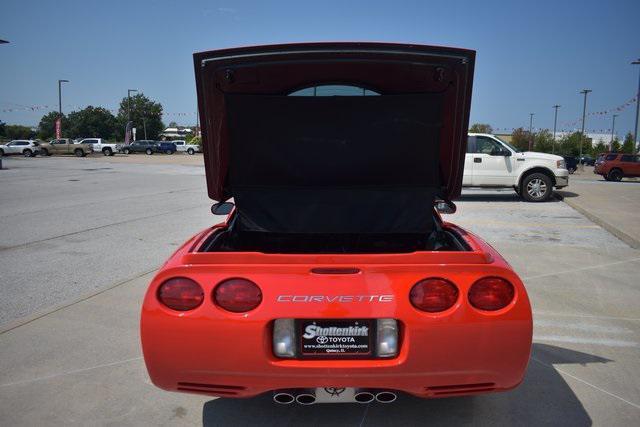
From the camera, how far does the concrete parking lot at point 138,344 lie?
2.81m

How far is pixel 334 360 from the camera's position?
230 centimetres

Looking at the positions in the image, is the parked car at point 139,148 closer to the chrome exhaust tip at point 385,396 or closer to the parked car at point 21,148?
the parked car at point 21,148

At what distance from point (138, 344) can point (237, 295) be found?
1.85 metres

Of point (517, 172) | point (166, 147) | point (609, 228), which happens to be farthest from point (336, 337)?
point (166, 147)

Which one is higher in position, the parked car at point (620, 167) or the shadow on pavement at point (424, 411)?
the parked car at point (620, 167)

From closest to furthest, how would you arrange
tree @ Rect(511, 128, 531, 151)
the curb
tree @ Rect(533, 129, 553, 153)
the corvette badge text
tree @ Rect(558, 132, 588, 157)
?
the corvette badge text, the curb, tree @ Rect(558, 132, 588, 157), tree @ Rect(533, 129, 553, 153), tree @ Rect(511, 128, 531, 151)

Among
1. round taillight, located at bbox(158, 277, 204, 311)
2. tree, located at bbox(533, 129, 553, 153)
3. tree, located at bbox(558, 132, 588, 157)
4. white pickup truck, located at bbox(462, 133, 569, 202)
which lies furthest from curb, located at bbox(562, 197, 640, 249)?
tree, located at bbox(558, 132, 588, 157)

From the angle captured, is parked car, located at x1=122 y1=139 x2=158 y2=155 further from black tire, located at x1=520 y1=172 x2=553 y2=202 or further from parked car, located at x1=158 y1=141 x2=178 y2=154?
black tire, located at x1=520 y1=172 x2=553 y2=202

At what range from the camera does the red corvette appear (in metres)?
2.26

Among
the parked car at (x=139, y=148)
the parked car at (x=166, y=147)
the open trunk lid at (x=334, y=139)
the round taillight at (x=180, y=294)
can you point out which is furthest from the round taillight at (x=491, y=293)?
the parked car at (x=166, y=147)

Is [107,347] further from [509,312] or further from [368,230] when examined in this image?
[509,312]

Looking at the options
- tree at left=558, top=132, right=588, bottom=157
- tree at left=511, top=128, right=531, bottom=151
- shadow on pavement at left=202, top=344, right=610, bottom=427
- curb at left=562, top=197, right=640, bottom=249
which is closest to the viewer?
shadow on pavement at left=202, top=344, right=610, bottom=427

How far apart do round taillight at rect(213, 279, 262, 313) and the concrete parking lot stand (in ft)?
2.73

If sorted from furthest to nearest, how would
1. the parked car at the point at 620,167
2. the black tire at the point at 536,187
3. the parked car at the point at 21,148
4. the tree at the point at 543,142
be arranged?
1. the tree at the point at 543,142
2. the parked car at the point at 21,148
3. the parked car at the point at 620,167
4. the black tire at the point at 536,187
